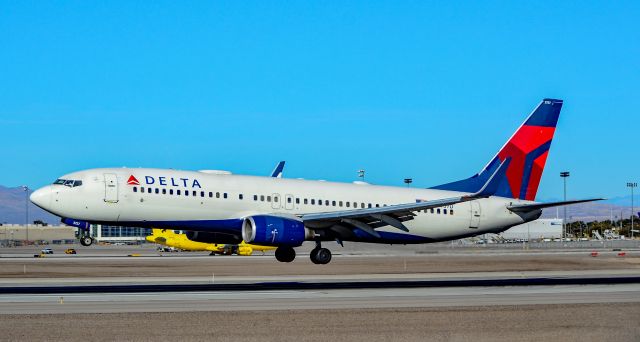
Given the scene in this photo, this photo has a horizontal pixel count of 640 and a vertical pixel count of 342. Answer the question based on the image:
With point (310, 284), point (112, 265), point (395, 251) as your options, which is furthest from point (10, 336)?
point (395, 251)

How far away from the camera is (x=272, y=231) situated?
5009 centimetres

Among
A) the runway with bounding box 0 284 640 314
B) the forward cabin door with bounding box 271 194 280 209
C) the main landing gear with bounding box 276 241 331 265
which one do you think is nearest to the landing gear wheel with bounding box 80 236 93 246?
the main landing gear with bounding box 276 241 331 265

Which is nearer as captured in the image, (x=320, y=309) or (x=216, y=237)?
(x=320, y=309)

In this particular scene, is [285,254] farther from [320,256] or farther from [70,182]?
[70,182]

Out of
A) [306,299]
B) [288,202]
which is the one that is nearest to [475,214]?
[288,202]

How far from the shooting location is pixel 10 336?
25875mm

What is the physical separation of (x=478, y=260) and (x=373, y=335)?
5381 cm

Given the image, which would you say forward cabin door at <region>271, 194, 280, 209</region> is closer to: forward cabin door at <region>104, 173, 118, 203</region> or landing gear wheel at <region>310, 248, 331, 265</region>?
landing gear wheel at <region>310, 248, 331, 265</region>

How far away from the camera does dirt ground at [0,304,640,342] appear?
2641cm

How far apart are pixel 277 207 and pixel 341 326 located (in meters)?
25.2

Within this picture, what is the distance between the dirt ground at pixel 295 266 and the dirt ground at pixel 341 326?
29226 mm

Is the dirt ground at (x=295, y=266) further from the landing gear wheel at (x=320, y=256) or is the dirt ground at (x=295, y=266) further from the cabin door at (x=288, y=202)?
the cabin door at (x=288, y=202)

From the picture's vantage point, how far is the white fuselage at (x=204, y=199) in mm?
50156

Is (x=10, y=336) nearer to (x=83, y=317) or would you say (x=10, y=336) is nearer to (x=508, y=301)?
(x=83, y=317)
